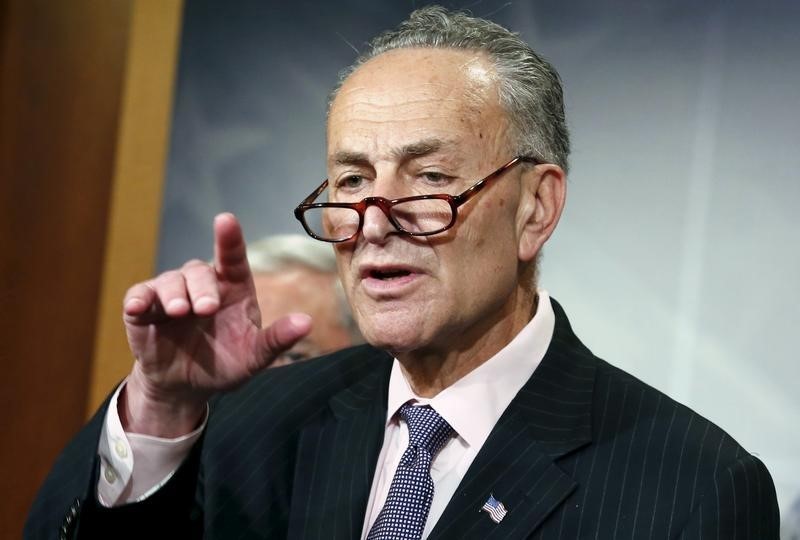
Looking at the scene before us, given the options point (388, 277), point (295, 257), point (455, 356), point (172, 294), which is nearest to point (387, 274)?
point (388, 277)

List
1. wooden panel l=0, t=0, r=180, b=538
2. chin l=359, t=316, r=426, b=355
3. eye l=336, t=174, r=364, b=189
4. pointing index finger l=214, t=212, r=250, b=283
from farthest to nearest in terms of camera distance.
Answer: wooden panel l=0, t=0, r=180, b=538 → eye l=336, t=174, r=364, b=189 → chin l=359, t=316, r=426, b=355 → pointing index finger l=214, t=212, r=250, b=283

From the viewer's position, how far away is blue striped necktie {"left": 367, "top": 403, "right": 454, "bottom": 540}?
1.60m

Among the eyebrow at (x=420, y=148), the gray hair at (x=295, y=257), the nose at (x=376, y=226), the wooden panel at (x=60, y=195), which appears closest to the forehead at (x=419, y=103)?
the eyebrow at (x=420, y=148)

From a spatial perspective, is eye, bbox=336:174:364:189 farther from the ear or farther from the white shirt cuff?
the white shirt cuff

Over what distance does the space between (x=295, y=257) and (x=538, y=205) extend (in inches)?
54.5

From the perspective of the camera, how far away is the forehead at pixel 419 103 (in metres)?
1.68

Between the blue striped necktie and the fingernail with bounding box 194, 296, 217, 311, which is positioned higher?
the fingernail with bounding box 194, 296, 217, 311

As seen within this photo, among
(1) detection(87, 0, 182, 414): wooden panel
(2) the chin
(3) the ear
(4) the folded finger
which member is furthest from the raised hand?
(1) detection(87, 0, 182, 414): wooden panel

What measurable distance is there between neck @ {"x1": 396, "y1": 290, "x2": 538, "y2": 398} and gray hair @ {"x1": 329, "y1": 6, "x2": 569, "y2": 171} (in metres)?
0.32

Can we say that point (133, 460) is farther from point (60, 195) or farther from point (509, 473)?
point (60, 195)

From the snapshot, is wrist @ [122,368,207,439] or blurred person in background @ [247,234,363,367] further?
blurred person in background @ [247,234,363,367]

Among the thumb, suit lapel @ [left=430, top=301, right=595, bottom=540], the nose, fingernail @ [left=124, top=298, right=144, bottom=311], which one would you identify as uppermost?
the nose

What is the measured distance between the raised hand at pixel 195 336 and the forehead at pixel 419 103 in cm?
40

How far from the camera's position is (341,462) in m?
1.81
